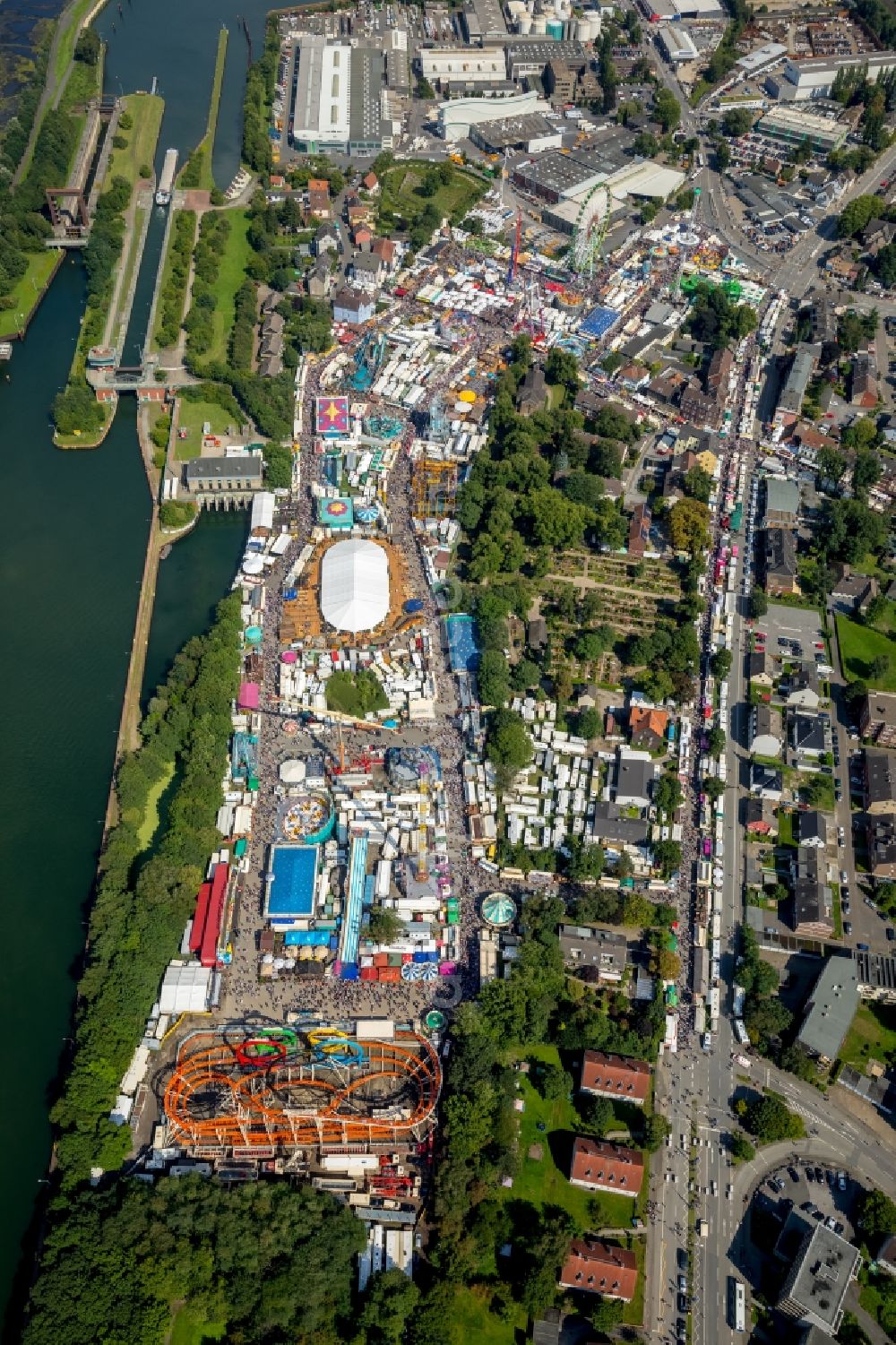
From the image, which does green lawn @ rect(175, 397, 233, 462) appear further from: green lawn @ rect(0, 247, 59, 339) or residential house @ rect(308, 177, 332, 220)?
residential house @ rect(308, 177, 332, 220)

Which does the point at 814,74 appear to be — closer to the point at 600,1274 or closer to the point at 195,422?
the point at 195,422

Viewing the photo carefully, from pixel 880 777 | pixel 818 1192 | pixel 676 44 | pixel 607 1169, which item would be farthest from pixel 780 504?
pixel 676 44

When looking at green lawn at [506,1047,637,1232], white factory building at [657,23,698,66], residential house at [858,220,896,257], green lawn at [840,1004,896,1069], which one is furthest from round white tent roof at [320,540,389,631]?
white factory building at [657,23,698,66]

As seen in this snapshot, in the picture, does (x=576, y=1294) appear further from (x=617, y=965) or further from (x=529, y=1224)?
(x=617, y=965)

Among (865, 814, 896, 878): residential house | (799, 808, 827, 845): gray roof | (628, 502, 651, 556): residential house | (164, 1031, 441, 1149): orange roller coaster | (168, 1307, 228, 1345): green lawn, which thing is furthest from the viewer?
(628, 502, 651, 556): residential house

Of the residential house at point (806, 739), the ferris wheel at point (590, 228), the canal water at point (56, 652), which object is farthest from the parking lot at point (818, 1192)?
the ferris wheel at point (590, 228)
